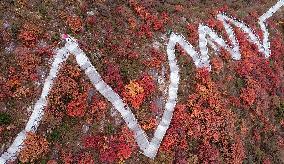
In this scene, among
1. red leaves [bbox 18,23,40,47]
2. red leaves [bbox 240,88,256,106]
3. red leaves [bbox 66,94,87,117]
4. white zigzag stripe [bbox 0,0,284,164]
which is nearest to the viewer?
white zigzag stripe [bbox 0,0,284,164]

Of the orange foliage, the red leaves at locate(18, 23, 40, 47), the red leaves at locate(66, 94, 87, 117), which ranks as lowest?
the orange foliage

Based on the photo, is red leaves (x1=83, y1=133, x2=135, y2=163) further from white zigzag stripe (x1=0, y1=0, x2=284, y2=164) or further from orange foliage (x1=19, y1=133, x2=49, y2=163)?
orange foliage (x1=19, y1=133, x2=49, y2=163)

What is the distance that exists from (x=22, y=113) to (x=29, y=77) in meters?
3.12

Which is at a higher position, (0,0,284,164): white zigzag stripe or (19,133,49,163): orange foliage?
(0,0,284,164): white zigzag stripe

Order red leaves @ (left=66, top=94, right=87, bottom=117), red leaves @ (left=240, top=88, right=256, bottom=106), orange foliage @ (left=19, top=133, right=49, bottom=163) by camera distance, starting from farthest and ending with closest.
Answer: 1. red leaves @ (left=240, top=88, right=256, bottom=106)
2. red leaves @ (left=66, top=94, right=87, bottom=117)
3. orange foliage @ (left=19, top=133, right=49, bottom=163)

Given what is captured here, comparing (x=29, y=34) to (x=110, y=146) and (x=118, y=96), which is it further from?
(x=110, y=146)

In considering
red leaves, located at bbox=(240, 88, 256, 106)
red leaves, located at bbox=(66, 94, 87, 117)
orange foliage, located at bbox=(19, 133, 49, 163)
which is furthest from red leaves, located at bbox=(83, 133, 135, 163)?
red leaves, located at bbox=(240, 88, 256, 106)

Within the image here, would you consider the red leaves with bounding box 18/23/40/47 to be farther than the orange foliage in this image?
Yes

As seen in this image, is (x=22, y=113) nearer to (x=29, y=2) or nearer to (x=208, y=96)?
(x=29, y=2)

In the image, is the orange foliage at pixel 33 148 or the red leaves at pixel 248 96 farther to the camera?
the red leaves at pixel 248 96

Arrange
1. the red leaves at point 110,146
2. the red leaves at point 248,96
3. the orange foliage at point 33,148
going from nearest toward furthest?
the orange foliage at point 33,148
the red leaves at point 110,146
the red leaves at point 248,96

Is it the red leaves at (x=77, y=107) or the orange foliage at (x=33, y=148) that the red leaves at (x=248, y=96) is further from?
the orange foliage at (x=33, y=148)

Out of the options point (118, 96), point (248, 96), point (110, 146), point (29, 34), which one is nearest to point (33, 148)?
point (110, 146)

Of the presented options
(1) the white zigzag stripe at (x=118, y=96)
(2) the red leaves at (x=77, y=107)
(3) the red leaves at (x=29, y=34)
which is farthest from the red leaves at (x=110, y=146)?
(3) the red leaves at (x=29, y=34)
